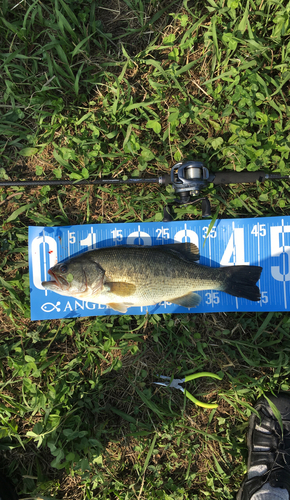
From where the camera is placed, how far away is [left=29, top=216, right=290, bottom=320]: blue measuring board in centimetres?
344

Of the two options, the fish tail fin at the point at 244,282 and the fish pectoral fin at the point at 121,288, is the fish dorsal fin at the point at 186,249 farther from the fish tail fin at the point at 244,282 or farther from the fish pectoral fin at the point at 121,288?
the fish pectoral fin at the point at 121,288

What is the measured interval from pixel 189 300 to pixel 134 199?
4.35ft

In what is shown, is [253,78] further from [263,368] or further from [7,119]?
[263,368]

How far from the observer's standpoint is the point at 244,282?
3.32 m

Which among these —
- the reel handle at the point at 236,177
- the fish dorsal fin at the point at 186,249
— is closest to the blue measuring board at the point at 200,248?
the fish dorsal fin at the point at 186,249

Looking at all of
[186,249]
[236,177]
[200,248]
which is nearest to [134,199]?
[186,249]

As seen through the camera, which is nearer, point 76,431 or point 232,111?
point 76,431

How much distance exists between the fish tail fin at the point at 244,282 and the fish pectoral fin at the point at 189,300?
1.08 feet

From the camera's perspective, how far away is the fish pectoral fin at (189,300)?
331 cm

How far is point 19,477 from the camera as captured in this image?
3.36 metres

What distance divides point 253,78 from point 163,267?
90.7 inches

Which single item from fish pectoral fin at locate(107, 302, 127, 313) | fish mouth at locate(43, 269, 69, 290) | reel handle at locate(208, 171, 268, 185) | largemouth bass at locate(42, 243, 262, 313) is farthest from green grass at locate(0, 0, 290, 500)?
fish mouth at locate(43, 269, 69, 290)

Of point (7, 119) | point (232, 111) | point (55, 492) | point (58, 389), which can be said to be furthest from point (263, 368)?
point (7, 119)

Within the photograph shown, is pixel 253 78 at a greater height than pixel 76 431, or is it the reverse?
pixel 253 78
